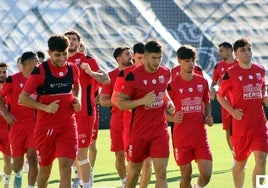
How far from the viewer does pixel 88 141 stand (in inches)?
486

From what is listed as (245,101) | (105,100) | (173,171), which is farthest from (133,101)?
(173,171)

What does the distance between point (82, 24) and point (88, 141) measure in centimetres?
1606

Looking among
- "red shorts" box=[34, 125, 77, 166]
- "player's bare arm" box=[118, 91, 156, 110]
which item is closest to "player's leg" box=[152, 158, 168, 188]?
"player's bare arm" box=[118, 91, 156, 110]

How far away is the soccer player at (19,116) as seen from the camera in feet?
38.7

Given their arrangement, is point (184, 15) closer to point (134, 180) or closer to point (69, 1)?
point (69, 1)

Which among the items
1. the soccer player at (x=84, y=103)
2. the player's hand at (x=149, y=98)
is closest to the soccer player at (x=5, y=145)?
the soccer player at (x=84, y=103)

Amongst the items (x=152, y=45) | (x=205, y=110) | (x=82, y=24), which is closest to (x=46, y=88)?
(x=152, y=45)

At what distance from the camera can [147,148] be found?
10.4 meters

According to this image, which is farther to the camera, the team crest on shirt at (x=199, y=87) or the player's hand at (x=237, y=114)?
the player's hand at (x=237, y=114)

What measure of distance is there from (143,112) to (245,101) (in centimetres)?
160

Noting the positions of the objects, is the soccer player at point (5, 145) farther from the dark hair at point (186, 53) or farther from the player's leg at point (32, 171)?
the dark hair at point (186, 53)

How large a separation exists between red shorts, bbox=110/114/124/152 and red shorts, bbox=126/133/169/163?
235cm

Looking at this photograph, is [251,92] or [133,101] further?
[251,92]

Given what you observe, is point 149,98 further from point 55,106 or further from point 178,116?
point 55,106
